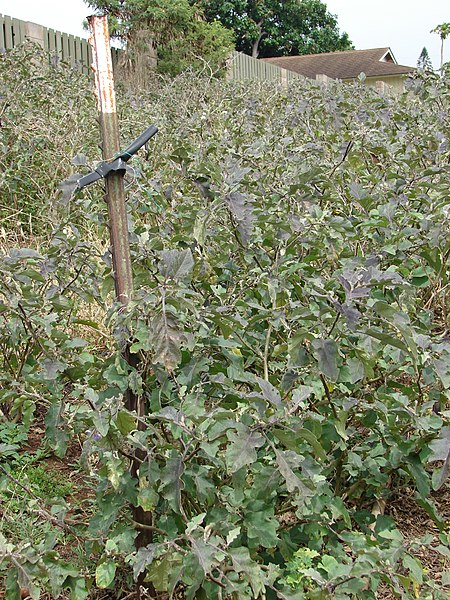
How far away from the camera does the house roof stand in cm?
4494

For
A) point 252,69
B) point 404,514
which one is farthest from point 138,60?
point 404,514

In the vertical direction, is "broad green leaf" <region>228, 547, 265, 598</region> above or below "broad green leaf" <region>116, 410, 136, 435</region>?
below

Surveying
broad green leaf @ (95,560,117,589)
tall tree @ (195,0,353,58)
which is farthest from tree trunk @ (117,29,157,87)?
tall tree @ (195,0,353,58)

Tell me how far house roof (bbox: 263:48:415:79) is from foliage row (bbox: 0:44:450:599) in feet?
142

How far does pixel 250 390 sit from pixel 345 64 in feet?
158

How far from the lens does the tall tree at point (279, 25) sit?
164ft

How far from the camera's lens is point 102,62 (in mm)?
2051

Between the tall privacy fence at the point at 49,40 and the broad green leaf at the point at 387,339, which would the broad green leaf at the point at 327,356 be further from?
the tall privacy fence at the point at 49,40

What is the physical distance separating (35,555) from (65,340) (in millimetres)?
708

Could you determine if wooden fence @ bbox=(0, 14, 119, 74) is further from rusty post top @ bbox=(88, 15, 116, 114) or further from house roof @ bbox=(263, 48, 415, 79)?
house roof @ bbox=(263, 48, 415, 79)

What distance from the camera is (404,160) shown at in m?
3.41

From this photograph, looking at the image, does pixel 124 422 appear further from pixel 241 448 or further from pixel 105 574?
pixel 105 574

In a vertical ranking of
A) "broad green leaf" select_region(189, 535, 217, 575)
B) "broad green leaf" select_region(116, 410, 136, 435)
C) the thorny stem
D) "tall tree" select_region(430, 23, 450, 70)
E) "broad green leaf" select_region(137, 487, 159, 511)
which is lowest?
"broad green leaf" select_region(189, 535, 217, 575)

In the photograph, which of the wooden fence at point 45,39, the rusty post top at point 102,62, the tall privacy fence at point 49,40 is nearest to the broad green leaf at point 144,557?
the rusty post top at point 102,62
